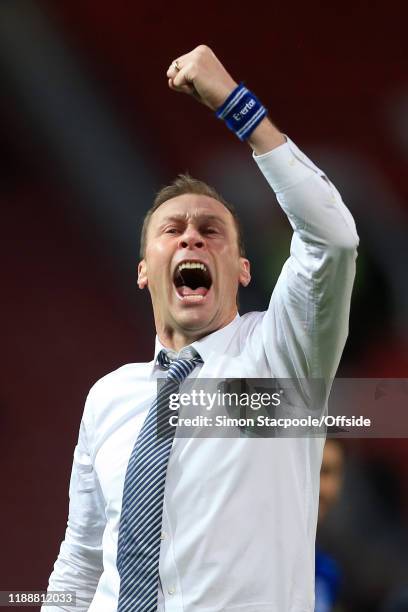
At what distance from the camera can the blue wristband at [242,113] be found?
111cm

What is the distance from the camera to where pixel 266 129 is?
3.65ft

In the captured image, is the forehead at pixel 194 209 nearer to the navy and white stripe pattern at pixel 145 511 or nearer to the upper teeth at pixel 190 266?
the upper teeth at pixel 190 266

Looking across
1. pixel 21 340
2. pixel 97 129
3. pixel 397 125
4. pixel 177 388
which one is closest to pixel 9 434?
pixel 21 340

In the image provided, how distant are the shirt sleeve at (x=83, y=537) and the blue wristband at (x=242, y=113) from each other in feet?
2.18

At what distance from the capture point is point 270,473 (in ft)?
4.01

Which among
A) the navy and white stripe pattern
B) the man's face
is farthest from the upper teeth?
the navy and white stripe pattern

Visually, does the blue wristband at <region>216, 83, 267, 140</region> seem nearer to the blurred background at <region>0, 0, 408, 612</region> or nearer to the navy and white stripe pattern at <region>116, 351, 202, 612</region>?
the navy and white stripe pattern at <region>116, 351, 202, 612</region>

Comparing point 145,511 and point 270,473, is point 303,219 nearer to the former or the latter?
point 270,473

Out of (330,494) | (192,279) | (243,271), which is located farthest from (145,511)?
(330,494)

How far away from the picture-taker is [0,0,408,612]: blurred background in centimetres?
232

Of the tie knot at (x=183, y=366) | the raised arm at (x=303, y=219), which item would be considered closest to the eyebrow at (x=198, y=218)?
the tie knot at (x=183, y=366)

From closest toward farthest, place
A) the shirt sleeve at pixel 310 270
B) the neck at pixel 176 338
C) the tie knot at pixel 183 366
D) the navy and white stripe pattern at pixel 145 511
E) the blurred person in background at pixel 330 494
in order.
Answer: the shirt sleeve at pixel 310 270, the navy and white stripe pattern at pixel 145 511, the tie knot at pixel 183 366, the neck at pixel 176 338, the blurred person in background at pixel 330 494

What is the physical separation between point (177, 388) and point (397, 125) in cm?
137

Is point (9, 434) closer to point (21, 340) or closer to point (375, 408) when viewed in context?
point (21, 340)
